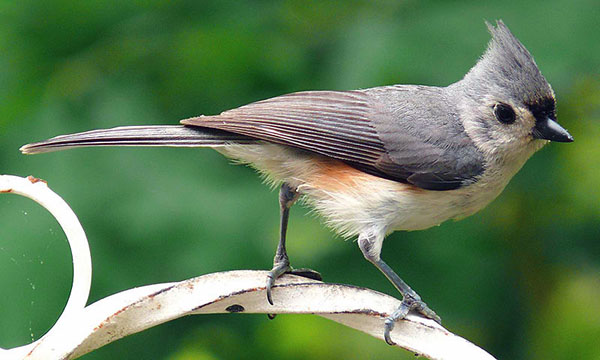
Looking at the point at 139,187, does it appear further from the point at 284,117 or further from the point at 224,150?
the point at 284,117

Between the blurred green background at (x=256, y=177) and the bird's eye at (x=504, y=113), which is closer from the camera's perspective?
the bird's eye at (x=504, y=113)

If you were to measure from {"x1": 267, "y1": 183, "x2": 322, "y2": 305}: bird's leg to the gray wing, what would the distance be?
0.68 feet

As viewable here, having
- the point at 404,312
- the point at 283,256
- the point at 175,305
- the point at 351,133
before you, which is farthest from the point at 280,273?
the point at 351,133

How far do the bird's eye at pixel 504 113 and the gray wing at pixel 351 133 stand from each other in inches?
7.9

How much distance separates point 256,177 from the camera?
302cm

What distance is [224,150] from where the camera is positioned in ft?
8.29

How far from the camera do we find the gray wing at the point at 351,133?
2418mm

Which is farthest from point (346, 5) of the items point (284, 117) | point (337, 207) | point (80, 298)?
point (80, 298)

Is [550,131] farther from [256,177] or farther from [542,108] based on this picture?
[256,177]

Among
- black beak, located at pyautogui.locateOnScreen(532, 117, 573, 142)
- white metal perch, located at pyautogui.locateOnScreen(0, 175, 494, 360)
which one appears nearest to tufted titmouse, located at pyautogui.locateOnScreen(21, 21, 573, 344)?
black beak, located at pyautogui.locateOnScreen(532, 117, 573, 142)

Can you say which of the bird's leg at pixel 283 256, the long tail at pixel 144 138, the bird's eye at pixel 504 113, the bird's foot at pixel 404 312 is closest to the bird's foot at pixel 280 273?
the bird's leg at pixel 283 256

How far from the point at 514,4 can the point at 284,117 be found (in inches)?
42.0

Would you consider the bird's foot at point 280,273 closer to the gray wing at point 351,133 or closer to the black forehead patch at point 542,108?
the gray wing at point 351,133

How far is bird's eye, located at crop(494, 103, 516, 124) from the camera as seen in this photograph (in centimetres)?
243
